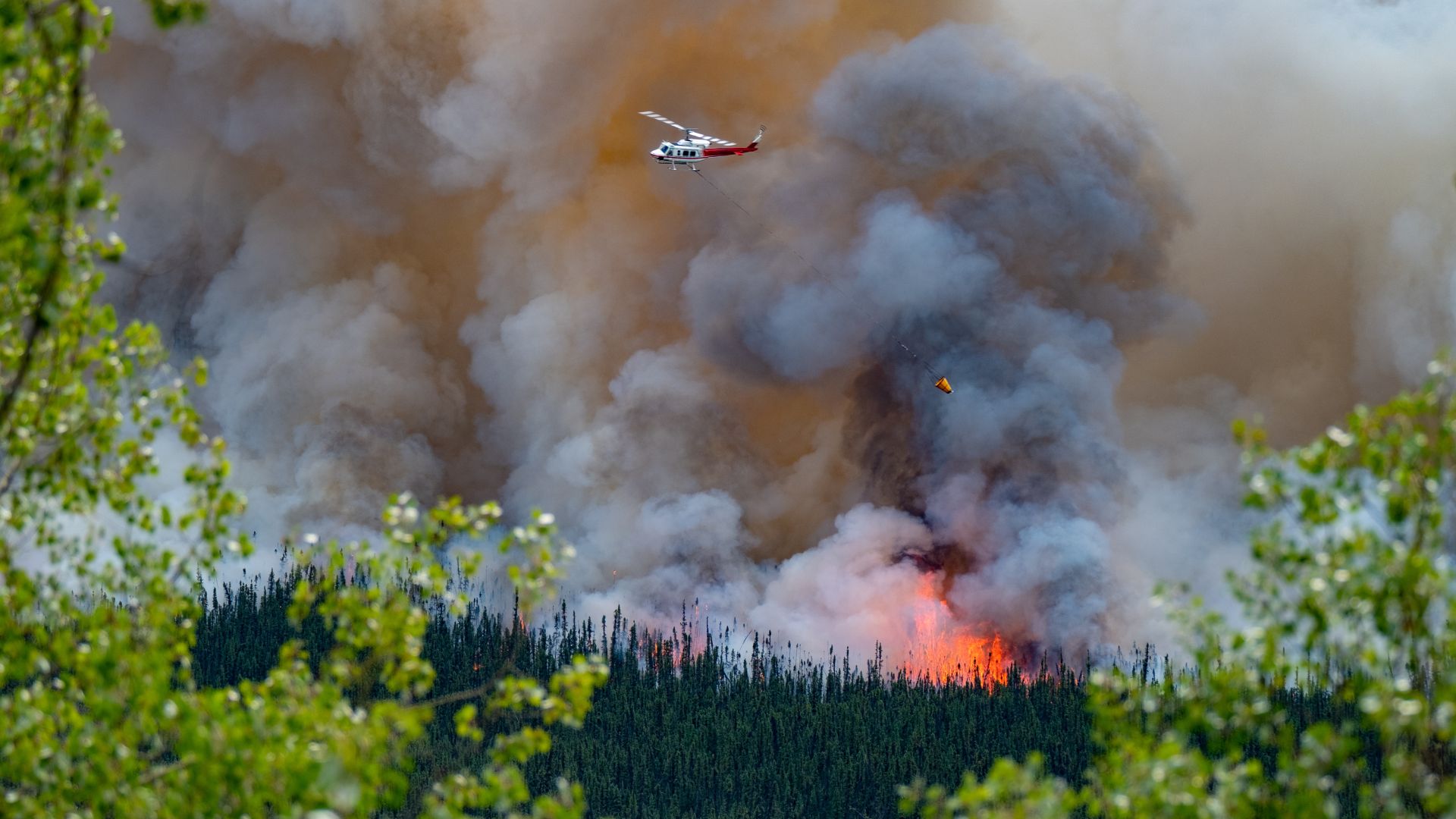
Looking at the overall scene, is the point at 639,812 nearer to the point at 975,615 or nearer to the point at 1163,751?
the point at 975,615

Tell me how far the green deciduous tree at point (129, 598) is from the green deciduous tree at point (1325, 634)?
778cm

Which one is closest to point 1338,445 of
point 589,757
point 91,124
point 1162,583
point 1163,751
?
point 1162,583

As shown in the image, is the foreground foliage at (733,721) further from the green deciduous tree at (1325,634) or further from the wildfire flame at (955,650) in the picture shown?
the green deciduous tree at (1325,634)

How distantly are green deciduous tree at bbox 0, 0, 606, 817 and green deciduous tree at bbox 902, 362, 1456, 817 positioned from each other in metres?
7.78

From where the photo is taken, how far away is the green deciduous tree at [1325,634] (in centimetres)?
1981

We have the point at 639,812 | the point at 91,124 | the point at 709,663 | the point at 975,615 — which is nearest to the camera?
the point at 91,124

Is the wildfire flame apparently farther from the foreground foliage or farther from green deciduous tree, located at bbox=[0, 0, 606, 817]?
green deciduous tree, located at bbox=[0, 0, 606, 817]

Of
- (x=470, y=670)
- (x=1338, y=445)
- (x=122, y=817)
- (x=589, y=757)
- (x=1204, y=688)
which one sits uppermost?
(x=470, y=670)

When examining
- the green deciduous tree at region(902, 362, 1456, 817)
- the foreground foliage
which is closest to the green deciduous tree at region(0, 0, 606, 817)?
the green deciduous tree at region(902, 362, 1456, 817)

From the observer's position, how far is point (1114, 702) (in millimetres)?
24406

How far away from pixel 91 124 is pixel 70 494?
721cm

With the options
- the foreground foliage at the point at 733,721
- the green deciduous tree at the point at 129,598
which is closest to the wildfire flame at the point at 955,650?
the foreground foliage at the point at 733,721

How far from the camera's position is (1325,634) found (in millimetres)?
21016

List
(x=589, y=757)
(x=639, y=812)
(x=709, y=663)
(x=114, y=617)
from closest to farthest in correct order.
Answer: (x=114, y=617) < (x=639, y=812) < (x=589, y=757) < (x=709, y=663)
